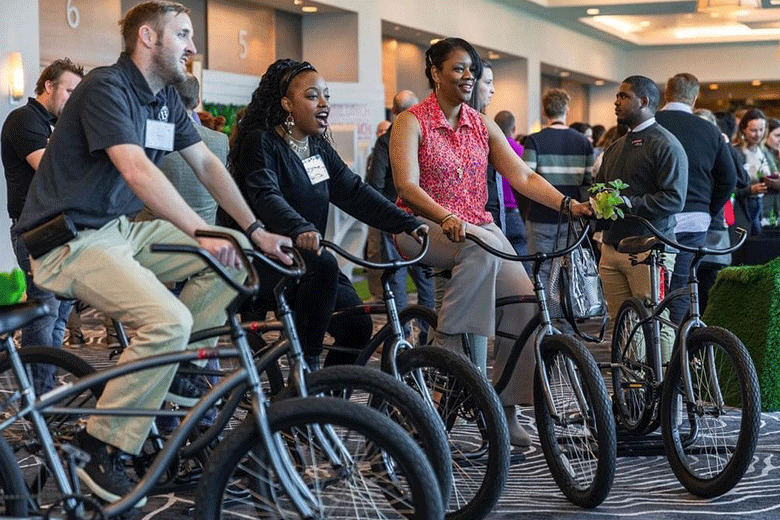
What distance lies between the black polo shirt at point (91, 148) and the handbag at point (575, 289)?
141 cm

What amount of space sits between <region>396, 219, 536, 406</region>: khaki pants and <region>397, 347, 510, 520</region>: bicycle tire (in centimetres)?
58

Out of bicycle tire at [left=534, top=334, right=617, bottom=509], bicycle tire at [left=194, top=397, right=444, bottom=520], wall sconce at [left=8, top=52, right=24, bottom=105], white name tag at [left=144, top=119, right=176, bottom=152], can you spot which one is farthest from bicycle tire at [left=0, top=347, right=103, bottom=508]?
wall sconce at [left=8, top=52, right=24, bottom=105]

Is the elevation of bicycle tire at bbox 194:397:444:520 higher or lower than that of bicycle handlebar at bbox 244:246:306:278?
lower

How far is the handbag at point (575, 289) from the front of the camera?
394 centimetres

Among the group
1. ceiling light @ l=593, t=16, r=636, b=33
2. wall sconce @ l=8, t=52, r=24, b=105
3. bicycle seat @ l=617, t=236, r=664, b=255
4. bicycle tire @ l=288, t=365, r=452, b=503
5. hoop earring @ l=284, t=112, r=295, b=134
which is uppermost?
ceiling light @ l=593, t=16, r=636, b=33

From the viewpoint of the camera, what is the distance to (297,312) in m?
4.13

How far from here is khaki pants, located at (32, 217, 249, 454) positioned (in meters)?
3.01

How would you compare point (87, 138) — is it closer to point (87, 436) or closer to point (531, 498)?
point (87, 436)

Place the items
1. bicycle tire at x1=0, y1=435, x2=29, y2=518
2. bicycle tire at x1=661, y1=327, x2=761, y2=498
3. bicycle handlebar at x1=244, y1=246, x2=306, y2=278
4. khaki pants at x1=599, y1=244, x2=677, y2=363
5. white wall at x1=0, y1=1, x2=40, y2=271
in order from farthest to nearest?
white wall at x1=0, y1=1, x2=40, y2=271
khaki pants at x1=599, y1=244, x2=677, y2=363
bicycle tire at x1=661, y1=327, x2=761, y2=498
bicycle handlebar at x1=244, y1=246, x2=306, y2=278
bicycle tire at x1=0, y1=435, x2=29, y2=518

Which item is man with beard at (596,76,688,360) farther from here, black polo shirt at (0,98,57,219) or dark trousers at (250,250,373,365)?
black polo shirt at (0,98,57,219)

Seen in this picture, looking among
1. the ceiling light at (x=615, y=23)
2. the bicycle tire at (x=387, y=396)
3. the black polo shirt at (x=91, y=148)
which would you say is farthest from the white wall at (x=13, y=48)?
the ceiling light at (x=615, y=23)

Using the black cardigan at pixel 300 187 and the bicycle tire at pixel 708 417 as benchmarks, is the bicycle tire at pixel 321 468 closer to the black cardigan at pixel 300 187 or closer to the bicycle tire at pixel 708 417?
the black cardigan at pixel 300 187

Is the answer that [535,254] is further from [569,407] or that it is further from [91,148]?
[91,148]

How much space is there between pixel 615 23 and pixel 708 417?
19.5 m
